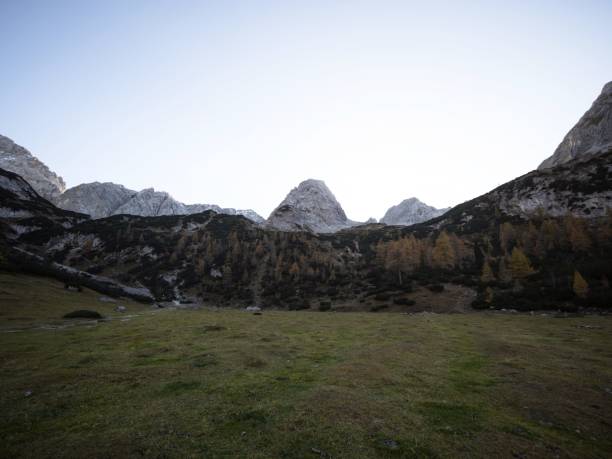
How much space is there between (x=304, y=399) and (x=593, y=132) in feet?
802

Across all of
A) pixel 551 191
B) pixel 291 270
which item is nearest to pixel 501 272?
pixel 291 270

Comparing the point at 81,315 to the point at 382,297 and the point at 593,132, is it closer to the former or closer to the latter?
the point at 382,297

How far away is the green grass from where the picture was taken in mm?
8281

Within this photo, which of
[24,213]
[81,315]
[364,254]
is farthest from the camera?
[24,213]

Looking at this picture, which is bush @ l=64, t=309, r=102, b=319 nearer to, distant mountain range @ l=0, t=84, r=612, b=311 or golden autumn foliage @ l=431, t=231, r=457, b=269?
distant mountain range @ l=0, t=84, r=612, b=311

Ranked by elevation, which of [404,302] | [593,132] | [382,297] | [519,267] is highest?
[593,132]

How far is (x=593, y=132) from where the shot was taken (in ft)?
559

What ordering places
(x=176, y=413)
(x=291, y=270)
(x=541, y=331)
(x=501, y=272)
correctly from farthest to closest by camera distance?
(x=291, y=270)
(x=501, y=272)
(x=541, y=331)
(x=176, y=413)

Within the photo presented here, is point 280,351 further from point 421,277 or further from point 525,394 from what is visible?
point 421,277

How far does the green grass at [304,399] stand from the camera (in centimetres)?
828

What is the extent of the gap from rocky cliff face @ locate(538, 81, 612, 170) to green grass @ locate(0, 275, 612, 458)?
20028 centimetres

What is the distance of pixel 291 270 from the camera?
104 m

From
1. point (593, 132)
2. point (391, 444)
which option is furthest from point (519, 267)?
point (593, 132)

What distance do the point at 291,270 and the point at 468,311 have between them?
63.0m
